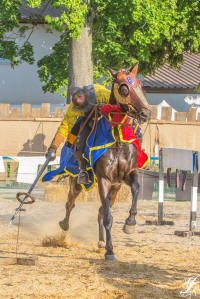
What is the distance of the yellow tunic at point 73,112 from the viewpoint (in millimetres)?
7973

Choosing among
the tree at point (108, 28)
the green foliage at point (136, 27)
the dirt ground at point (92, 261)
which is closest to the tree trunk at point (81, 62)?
the tree at point (108, 28)

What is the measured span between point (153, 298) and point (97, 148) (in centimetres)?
279

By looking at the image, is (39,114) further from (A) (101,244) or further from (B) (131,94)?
(B) (131,94)

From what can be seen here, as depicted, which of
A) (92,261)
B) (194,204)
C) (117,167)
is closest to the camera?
(92,261)

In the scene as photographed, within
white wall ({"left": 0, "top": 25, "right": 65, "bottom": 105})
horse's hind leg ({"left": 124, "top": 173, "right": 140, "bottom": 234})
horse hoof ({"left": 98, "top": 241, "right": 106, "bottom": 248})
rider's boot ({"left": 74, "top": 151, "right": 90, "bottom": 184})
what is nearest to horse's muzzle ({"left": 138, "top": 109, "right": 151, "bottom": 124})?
horse's hind leg ({"left": 124, "top": 173, "right": 140, "bottom": 234})

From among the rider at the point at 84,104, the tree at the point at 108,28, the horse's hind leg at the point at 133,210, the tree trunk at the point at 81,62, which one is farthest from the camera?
the tree at the point at 108,28

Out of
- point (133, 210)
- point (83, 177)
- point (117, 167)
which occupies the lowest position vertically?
point (133, 210)

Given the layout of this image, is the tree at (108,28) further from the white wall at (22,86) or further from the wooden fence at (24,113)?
the white wall at (22,86)

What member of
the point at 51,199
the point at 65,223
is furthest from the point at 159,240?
the point at 51,199

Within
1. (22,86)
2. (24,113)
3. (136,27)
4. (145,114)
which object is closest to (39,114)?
(24,113)

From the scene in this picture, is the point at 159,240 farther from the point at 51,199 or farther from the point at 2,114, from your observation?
the point at 2,114

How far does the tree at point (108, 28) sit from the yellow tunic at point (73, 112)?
308 inches

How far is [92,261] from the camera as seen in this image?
7113 millimetres

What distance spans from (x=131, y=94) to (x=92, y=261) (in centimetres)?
207
